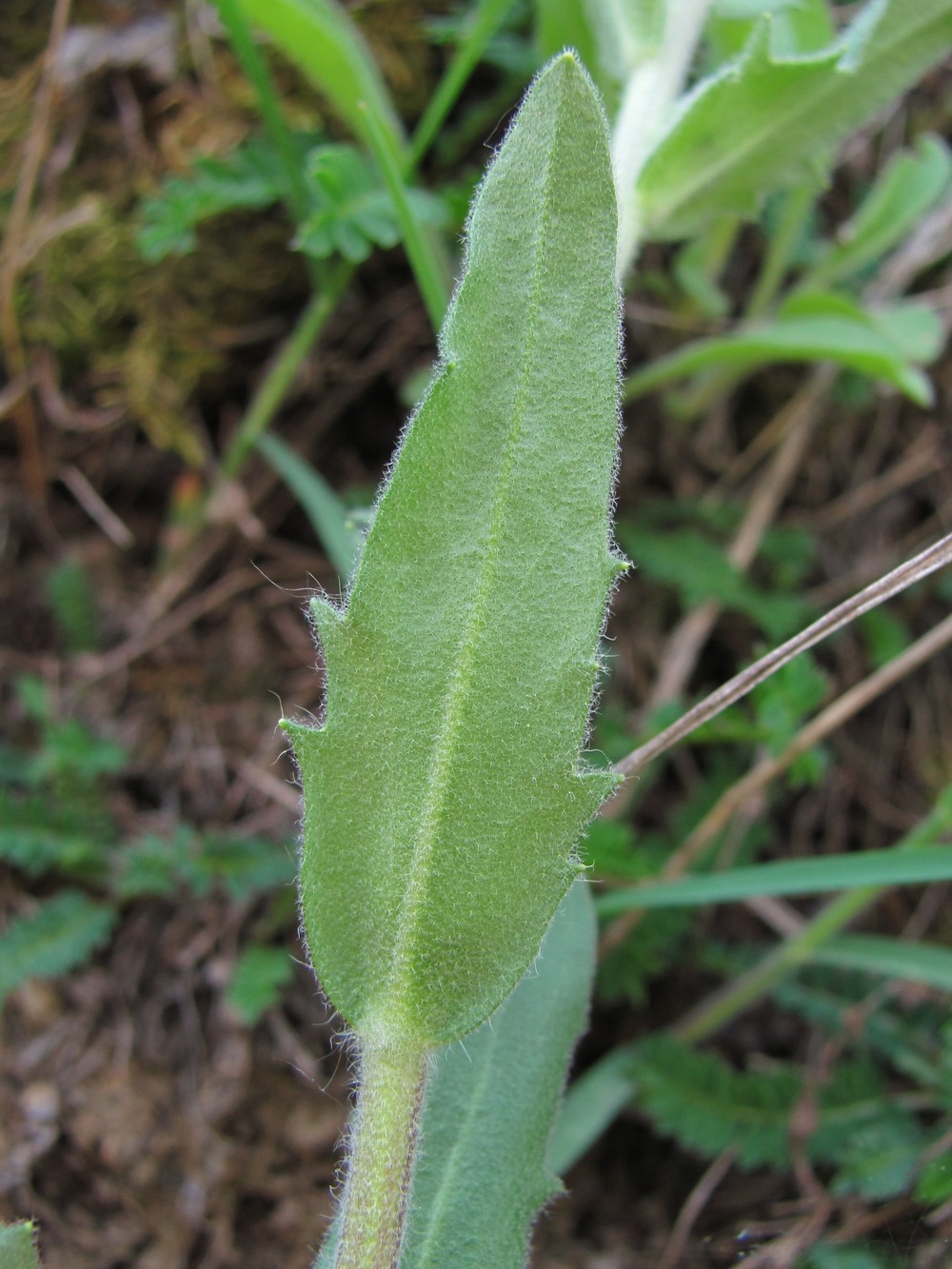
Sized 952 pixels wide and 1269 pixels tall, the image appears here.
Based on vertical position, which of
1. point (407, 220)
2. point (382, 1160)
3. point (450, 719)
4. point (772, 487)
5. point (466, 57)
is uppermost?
point (466, 57)

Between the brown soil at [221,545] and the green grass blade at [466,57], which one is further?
the brown soil at [221,545]

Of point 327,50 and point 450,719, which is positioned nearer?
point 450,719

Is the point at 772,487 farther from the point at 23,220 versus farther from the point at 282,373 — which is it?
the point at 23,220

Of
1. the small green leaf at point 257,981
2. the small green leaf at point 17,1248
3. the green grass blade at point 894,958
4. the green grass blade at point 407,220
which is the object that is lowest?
the green grass blade at point 894,958

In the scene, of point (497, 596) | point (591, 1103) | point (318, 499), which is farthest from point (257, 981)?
point (497, 596)

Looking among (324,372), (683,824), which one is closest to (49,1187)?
(683,824)

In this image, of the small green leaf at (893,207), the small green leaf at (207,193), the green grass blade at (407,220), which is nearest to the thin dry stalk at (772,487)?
the small green leaf at (893,207)

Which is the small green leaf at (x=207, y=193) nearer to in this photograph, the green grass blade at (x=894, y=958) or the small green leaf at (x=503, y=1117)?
the small green leaf at (x=503, y=1117)
